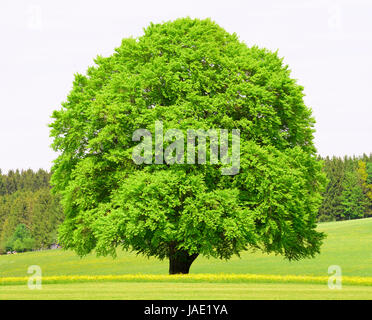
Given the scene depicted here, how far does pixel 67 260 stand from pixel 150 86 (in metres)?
50.0

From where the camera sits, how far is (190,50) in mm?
30438

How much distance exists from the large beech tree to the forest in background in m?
109

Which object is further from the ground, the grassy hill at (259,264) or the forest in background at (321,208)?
the forest in background at (321,208)

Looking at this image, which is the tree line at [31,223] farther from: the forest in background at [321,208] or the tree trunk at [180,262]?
the tree trunk at [180,262]

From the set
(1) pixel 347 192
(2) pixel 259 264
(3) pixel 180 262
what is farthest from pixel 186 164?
(1) pixel 347 192

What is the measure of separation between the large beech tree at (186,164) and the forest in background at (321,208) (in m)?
109

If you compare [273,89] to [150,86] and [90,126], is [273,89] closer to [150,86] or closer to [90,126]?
[150,86]

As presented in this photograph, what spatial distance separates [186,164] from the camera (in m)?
27.7

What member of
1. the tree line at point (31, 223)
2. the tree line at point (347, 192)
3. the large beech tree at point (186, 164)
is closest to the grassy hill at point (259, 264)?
Answer: the large beech tree at point (186, 164)

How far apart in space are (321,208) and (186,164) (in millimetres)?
126443

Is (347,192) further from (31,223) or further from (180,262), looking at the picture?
(180,262)

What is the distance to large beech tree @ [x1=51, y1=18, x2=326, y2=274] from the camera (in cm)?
2692

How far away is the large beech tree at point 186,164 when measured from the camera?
1060 inches
